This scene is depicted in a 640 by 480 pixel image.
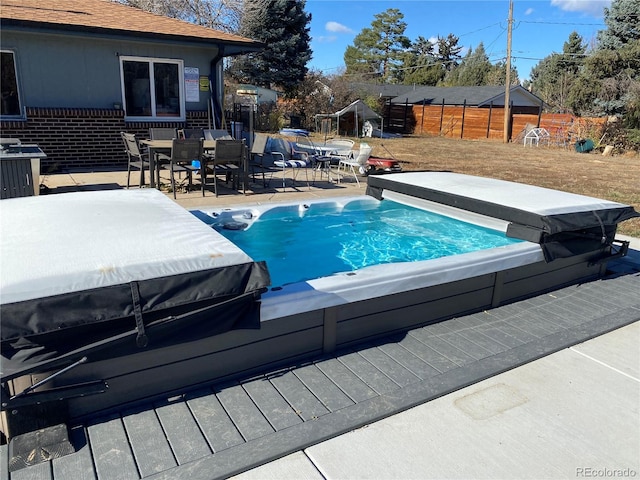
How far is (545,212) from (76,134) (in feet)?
28.7

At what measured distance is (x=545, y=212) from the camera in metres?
4.05

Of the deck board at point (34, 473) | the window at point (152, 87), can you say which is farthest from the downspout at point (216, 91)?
the deck board at point (34, 473)

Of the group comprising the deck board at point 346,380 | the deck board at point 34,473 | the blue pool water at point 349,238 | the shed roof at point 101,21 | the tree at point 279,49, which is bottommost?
the deck board at point 34,473

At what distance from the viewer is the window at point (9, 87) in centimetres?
851

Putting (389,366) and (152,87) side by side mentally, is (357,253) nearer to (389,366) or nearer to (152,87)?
(389,366)

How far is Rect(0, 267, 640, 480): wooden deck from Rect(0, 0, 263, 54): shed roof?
827 cm

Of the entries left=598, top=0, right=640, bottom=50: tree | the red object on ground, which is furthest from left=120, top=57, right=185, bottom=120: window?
left=598, top=0, right=640, bottom=50: tree

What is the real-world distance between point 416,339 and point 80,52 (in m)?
8.90

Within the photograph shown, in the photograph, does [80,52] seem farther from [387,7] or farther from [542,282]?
[387,7]

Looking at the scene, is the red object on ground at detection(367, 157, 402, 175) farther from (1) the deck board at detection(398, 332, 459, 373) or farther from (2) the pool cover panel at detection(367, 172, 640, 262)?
(1) the deck board at detection(398, 332, 459, 373)

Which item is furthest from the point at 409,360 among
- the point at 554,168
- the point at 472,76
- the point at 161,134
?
the point at 472,76

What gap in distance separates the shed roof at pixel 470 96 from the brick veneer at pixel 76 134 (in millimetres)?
22031

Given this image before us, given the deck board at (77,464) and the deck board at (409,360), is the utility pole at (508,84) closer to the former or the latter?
the deck board at (409,360)

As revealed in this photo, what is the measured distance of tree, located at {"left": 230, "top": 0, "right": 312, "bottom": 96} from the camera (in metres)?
22.9
